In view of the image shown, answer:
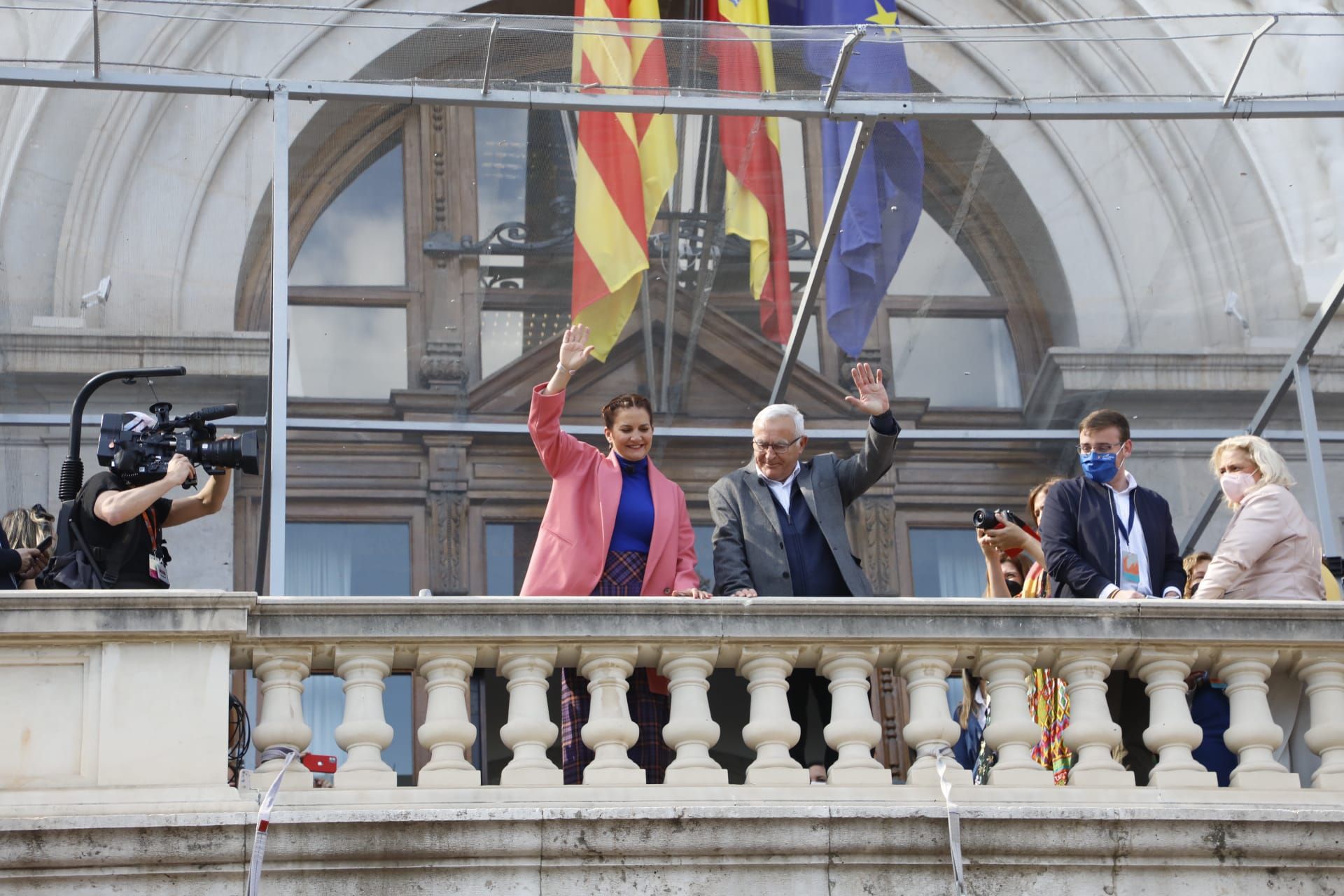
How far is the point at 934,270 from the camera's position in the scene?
12250mm

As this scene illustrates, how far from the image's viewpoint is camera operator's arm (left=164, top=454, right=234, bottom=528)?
852cm

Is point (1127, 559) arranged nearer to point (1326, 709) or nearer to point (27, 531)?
point (1326, 709)

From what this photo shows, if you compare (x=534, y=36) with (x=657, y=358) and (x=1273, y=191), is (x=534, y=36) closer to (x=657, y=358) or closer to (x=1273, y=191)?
(x=657, y=358)

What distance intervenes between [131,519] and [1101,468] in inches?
130

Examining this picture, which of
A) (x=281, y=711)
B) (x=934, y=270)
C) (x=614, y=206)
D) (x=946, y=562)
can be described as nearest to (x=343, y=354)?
(x=614, y=206)

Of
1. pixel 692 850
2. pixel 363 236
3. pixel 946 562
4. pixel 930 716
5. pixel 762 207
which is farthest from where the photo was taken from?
pixel 946 562

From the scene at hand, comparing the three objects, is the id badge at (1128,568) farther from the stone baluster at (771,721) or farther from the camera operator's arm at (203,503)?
the camera operator's arm at (203,503)

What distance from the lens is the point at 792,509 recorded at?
336 inches

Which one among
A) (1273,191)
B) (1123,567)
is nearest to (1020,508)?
(1273,191)

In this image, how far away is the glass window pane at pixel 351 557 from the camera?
12000 mm

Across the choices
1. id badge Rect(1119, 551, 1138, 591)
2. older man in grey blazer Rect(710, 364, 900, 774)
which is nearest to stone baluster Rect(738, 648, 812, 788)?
older man in grey blazer Rect(710, 364, 900, 774)

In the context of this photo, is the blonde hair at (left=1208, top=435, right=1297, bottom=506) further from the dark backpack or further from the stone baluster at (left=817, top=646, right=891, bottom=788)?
the dark backpack

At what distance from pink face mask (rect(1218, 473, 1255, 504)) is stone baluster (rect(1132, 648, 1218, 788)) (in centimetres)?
72

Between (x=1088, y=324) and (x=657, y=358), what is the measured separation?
7.09ft
